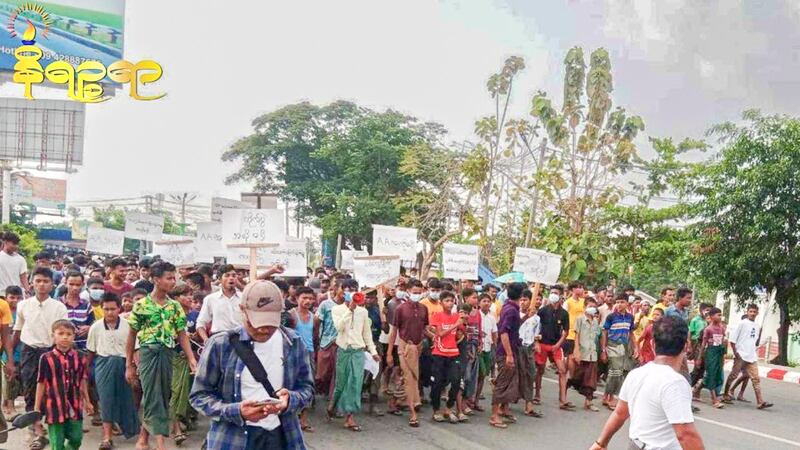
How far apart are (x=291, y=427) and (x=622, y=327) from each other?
8263 millimetres

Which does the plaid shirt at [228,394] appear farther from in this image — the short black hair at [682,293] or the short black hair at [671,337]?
the short black hair at [682,293]

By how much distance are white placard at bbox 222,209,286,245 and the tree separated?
9724 mm

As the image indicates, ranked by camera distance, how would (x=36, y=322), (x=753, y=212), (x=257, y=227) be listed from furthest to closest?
1. (x=753, y=212)
2. (x=257, y=227)
3. (x=36, y=322)

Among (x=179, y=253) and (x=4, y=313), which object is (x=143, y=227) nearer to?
(x=179, y=253)

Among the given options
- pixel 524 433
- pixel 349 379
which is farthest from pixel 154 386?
pixel 524 433

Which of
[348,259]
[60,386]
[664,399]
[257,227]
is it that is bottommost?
[60,386]

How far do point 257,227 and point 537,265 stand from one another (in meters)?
4.72

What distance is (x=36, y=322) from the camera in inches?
296

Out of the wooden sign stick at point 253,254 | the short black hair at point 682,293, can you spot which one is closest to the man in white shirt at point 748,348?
the short black hair at point 682,293

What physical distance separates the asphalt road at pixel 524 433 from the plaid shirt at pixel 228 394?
14.3 feet

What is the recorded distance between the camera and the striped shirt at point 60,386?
6.09 metres

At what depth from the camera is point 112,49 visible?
4019cm

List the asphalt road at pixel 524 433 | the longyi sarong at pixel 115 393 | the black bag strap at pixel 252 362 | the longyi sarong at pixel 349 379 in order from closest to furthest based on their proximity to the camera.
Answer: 1. the black bag strap at pixel 252 362
2. the longyi sarong at pixel 115 393
3. the asphalt road at pixel 524 433
4. the longyi sarong at pixel 349 379

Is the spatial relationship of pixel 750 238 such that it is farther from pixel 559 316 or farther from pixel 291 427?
pixel 291 427
